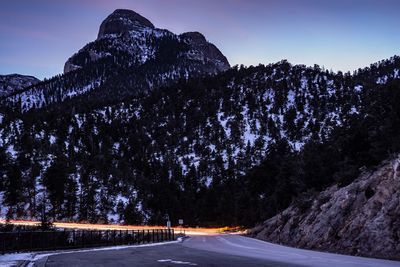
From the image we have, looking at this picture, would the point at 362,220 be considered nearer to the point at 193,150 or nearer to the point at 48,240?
the point at 48,240

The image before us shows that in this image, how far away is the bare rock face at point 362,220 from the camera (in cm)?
2297

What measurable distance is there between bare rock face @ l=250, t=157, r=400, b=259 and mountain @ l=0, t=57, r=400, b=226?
34.8ft

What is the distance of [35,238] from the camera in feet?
90.8

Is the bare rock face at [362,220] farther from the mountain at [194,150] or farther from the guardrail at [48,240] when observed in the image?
the guardrail at [48,240]

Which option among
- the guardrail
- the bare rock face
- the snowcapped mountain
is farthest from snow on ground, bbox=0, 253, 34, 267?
the snowcapped mountain

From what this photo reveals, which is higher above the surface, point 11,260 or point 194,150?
point 194,150

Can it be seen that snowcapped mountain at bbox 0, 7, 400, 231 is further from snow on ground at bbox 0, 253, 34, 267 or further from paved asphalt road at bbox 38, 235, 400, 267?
snow on ground at bbox 0, 253, 34, 267

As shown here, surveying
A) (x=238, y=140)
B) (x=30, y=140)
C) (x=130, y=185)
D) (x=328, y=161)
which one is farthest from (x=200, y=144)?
(x=328, y=161)

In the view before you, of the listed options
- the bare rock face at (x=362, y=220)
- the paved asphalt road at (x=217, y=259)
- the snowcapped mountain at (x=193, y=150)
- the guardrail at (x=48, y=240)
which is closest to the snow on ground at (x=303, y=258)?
the paved asphalt road at (x=217, y=259)

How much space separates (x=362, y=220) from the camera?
25.9 meters

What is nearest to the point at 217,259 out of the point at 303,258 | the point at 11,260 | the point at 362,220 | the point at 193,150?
the point at 303,258

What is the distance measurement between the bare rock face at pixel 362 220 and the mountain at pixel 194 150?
34.8 ft

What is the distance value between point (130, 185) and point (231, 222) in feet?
109

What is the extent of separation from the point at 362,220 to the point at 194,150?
12883 cm
